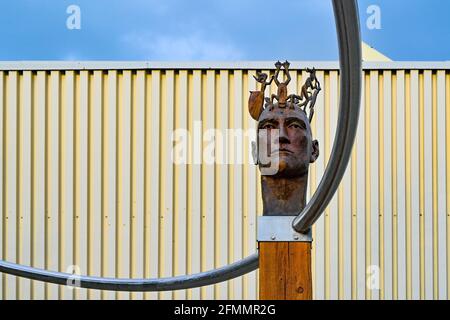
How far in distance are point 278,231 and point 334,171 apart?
0.98 feet

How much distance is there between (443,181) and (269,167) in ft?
10.5

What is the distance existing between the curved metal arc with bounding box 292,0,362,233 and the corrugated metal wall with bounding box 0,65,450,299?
9.30 ft

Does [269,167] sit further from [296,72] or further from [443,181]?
[443,181]

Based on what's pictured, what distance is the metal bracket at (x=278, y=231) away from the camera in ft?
6.27

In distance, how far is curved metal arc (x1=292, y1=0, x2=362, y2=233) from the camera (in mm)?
1277

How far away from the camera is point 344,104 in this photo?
152 cm

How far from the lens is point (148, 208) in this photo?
4715 mm

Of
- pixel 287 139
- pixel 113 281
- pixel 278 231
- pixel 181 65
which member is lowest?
pixel 113 281

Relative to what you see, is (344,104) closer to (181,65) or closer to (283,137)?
(283,137)

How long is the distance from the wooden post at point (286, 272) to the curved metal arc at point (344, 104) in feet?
0.21

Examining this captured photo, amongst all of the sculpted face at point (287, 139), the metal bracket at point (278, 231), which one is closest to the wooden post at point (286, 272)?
the metal bracket at point (278, 231)

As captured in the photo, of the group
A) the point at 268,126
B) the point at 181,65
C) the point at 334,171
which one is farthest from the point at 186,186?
the point at 334,171

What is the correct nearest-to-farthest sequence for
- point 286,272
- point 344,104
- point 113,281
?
point 344,104 → point 286,272 → point 113,281
